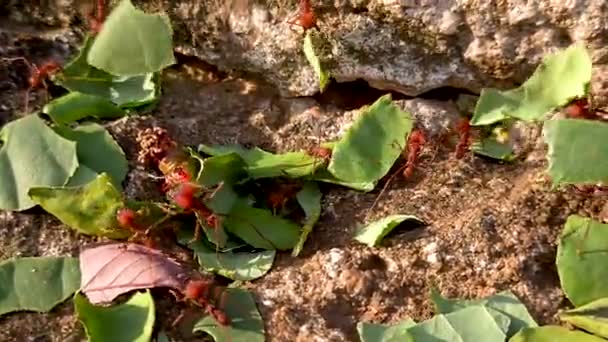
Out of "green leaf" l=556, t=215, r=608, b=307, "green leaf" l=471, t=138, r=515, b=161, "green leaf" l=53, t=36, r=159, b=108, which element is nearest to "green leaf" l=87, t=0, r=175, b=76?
"green leaf" l=53, t=36, r=159, b=108

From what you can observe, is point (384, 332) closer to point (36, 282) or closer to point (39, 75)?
point (36, 282)

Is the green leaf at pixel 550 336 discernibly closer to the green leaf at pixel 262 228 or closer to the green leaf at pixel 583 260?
the green leaf at pixel 583 260

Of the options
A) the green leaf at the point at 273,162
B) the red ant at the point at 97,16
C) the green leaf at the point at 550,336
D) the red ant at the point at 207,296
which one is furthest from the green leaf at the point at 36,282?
the green leaf at the point at 550,336

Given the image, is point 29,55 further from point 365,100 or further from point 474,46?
point 474,46

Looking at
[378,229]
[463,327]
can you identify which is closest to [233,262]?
[378,229]

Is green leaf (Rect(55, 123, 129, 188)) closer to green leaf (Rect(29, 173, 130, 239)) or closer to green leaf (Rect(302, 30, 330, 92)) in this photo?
green leaf (Rect(29, 173, 130, 239))
